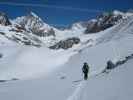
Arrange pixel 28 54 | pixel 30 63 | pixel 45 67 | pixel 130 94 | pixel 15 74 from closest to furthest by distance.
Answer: pixel 130 94 → pixel 15 74 → pixel 45 67 → pixel 30 63 → pixel 28 54

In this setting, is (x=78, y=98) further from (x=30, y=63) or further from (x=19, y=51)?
(x=19, y=51)

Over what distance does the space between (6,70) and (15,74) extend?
352 cm

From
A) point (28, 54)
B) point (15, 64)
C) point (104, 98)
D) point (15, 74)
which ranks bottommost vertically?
point (104, 98)

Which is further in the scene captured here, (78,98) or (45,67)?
(45,67)

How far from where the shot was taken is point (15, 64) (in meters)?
68.9

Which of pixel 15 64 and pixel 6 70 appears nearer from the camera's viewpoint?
pixel 6 70

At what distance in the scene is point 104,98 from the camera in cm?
1166

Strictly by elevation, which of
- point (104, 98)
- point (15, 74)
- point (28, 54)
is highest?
point (28, 54)

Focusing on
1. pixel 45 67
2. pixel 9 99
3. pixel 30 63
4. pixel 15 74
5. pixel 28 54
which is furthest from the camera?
pixel 28 54

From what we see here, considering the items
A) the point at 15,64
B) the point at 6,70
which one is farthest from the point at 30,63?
the point at 6,70

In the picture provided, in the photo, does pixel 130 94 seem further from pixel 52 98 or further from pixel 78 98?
pixel 52 98

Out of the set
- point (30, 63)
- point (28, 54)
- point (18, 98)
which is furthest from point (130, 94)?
point (28, 54)

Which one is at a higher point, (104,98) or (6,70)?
(6,70)

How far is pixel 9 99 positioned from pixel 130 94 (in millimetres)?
5434
